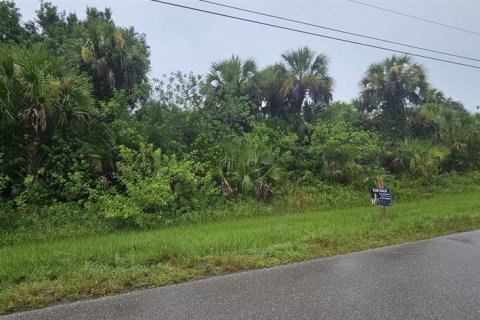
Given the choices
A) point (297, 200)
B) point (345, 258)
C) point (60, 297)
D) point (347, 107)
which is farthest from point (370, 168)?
point (60, 297)

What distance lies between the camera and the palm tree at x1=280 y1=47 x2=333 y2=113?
18922 mm

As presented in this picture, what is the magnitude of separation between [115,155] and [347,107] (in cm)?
1388

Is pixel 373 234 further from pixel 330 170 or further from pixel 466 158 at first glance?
pixel 466 158

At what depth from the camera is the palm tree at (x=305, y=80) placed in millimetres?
18922

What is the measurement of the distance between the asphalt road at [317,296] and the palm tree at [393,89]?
597 inches

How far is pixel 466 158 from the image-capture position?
20.2 m

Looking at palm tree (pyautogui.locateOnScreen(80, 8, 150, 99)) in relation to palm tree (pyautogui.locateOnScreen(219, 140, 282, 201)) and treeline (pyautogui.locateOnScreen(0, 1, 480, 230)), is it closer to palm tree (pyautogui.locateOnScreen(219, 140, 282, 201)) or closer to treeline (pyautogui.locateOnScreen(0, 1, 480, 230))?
treeline (pyautogui.locateOnScreen(0, 1, 480, 230))

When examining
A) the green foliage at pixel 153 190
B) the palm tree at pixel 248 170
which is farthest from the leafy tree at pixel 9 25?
the palm tree at pixel 248 170

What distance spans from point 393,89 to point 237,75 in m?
7.56

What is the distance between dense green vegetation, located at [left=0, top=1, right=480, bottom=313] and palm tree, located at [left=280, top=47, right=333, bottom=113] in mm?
68

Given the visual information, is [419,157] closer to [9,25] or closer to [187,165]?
[187,165]

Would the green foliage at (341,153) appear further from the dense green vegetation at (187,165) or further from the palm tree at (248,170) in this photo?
the palm tree at (248,170)

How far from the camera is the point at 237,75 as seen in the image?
62.3ft

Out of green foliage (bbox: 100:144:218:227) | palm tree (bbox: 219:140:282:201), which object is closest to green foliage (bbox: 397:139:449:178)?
palm tree (bbox: 219:140:282:201)
